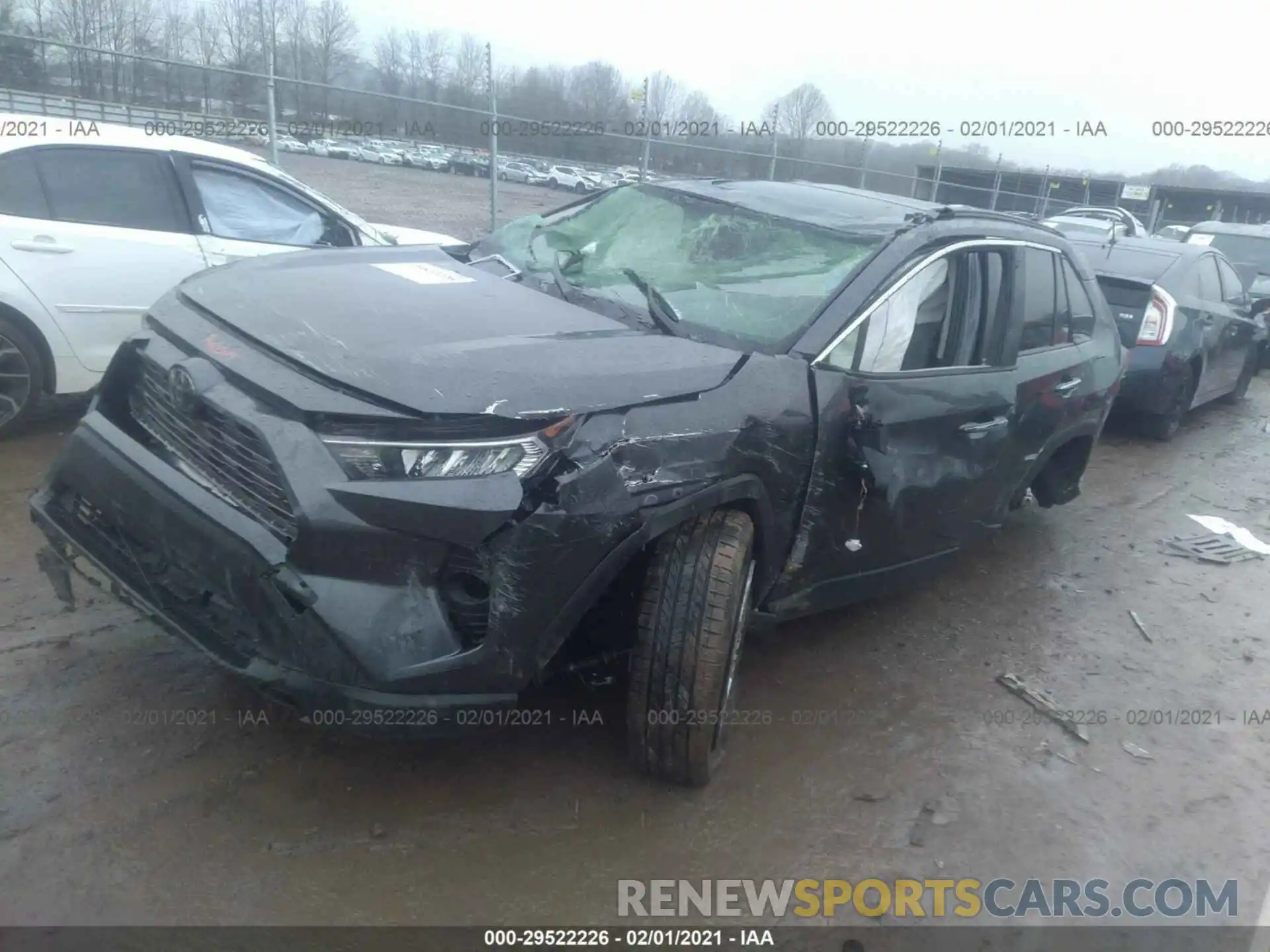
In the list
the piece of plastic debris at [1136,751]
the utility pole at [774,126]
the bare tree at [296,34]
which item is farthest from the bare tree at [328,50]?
the piece of plastic debris at [1136,751]

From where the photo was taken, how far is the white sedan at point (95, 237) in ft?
15.1

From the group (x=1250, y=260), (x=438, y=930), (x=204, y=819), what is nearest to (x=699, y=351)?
(x=438, y=930)

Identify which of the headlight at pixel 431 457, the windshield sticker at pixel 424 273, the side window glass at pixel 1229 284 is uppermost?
the windshield sticker at pixel 424 273

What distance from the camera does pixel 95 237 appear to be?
15.7 ft

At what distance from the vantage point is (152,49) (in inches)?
370

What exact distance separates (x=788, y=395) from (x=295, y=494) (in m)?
1.49

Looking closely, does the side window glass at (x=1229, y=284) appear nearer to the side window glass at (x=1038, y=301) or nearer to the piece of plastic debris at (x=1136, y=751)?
the side window glass at (x=1038, y=301)

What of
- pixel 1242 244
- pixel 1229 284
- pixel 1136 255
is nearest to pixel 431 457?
pixel 1136 255

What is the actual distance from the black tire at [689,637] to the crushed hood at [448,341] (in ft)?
1.50

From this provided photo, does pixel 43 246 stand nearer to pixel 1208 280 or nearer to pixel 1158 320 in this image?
pixel 1158 320

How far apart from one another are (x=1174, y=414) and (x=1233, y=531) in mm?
1963

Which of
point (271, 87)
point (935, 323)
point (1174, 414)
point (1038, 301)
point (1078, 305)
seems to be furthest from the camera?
point (271, 87)

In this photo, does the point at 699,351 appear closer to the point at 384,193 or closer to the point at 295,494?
the point at 295,494

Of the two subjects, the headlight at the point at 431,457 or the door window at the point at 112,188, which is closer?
the headlight at the point at 431,457
